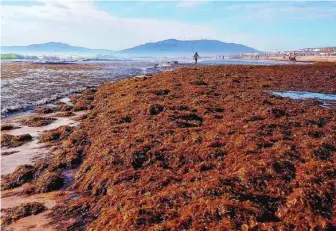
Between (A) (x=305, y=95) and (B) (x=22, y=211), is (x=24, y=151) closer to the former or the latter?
(B) (x=22, y=211)

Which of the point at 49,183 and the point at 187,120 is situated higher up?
the point at 187,120

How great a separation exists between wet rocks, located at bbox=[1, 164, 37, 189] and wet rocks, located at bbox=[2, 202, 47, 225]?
1.79 m

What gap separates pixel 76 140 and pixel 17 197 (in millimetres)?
4596

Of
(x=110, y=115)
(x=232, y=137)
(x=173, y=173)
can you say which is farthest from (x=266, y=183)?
(x=110, y=115)

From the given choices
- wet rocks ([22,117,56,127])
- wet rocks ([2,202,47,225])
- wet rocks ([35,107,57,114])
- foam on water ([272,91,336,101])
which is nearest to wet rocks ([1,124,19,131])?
wet rocks ([22,117,56,127])

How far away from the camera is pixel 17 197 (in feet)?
32.9

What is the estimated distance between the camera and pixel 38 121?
18891 mm

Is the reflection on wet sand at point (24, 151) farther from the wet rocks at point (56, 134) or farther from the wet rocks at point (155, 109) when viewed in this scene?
the wet rocks at point (155, 109)

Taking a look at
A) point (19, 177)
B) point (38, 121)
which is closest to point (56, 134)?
point (38, 121)

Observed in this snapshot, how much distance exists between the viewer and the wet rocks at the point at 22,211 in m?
8.62

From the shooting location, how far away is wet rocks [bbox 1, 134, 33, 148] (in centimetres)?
1470

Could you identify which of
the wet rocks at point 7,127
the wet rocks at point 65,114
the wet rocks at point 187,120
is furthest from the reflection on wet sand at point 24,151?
the wet rocks at point 187,120

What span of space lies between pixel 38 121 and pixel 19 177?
334 inches

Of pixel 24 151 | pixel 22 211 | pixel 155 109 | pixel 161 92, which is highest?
pixel 161 92
